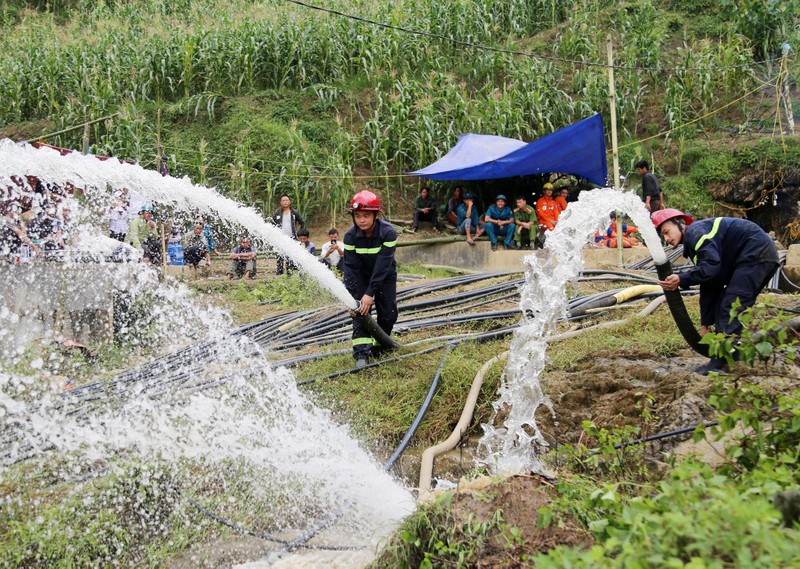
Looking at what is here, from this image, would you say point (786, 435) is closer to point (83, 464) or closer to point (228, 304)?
point (83, 464)

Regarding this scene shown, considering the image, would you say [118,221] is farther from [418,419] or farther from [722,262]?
[722,262]

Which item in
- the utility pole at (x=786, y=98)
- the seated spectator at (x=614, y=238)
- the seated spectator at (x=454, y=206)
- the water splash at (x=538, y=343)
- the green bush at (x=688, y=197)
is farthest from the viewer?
the seated spectator at (x=454, y=206)

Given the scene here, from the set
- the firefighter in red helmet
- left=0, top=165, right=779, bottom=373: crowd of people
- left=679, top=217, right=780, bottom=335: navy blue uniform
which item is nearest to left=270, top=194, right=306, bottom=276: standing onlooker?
left=0, top=165, right=779, bottom=373: crowd of people

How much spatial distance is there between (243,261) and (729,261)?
8.50m

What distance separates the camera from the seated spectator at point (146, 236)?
999 centimetres

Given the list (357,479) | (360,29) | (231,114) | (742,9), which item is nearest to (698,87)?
(742,9)

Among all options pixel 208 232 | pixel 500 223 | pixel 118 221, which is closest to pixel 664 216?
pixel 500 223

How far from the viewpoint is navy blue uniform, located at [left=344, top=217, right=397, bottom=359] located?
6.10 metres

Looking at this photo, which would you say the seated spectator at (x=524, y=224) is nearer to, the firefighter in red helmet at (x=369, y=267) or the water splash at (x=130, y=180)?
the firefighter in red helmet at (x=369, y=267)

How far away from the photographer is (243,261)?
1205 centimetres

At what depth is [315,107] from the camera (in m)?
17.4

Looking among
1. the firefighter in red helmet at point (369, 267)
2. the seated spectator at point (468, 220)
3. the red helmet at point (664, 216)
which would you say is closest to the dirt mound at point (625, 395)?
the red helmet at point (664, 216)

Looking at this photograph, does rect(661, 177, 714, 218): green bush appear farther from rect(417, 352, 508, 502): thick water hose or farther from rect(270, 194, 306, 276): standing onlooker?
rect(417, 352, 508, 502): thick water hose

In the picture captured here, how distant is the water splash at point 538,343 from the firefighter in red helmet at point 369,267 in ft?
4.38
